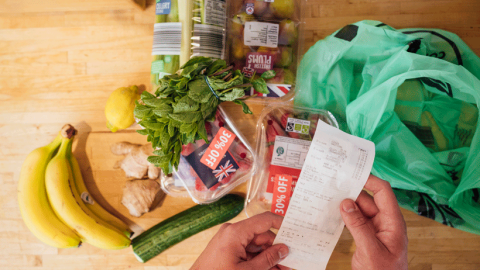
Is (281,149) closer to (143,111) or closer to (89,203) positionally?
(143,111)

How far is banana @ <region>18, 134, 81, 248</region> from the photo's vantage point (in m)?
0.82

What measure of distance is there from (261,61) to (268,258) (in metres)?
0.54

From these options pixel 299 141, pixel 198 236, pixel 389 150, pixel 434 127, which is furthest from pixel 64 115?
pixel 434 127

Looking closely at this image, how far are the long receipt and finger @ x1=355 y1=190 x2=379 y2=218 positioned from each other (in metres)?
0.03

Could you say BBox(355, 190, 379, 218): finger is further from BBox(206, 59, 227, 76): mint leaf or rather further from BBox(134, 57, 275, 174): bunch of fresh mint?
BBox(206, 59, 227, 76): mint leaf

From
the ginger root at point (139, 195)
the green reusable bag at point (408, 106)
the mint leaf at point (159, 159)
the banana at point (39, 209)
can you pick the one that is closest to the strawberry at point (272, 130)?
the green reusable bag at point (408, 106)

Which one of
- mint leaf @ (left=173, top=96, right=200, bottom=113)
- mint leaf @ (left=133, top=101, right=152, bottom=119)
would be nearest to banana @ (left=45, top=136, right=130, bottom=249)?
mint leaf @ (left=133, top=101, right=152, bottom=119)

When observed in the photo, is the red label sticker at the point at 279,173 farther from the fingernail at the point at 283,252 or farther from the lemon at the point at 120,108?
the lemon at the point at 120,108

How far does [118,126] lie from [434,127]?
102 centimetres

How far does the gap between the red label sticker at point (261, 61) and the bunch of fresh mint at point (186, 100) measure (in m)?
0.11

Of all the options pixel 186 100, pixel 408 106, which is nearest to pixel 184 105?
pixel 186 100

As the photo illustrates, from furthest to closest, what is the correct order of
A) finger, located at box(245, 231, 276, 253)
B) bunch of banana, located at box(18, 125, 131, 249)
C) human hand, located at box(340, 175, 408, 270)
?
1. bunch of banana, located at box(18, 125, 131, 249)
2. finger, located at box(245, 231, 276, 253)
3. human hand, located at box(340, 175, 408, 270)

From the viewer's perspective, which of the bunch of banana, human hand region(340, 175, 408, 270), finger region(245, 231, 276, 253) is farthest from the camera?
the bunch of banana

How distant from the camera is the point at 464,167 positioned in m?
0.80
